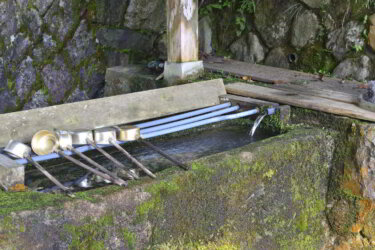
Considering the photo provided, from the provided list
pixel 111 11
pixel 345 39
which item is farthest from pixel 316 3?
pixel 111 11

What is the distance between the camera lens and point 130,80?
4480 millimetres

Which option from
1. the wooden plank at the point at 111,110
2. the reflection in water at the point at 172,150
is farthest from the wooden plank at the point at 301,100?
the reflection in water at the point at 172,150

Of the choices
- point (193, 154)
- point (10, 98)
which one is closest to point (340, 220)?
point (193, 154)

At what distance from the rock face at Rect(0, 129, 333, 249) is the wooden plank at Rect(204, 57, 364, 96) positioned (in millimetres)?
765

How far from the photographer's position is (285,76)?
4039 millimetres

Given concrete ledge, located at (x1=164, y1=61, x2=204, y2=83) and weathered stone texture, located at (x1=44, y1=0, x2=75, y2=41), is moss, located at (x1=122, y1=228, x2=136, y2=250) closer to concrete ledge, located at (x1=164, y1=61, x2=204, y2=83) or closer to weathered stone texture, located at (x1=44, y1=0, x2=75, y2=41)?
concrete ledge, located at (x1=164, y1=61, x2=204, y2=83)

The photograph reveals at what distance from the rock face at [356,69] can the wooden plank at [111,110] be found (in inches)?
45.3

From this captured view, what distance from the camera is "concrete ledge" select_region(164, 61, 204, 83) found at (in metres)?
4.09

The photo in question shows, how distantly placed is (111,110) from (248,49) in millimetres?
2115

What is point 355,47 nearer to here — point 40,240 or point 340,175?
point 340,175

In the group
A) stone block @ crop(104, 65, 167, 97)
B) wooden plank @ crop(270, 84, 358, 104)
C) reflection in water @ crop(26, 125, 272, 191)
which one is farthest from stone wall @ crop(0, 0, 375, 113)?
reflection in water @ crop(26, 125, 272, 191)

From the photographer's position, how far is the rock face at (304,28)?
14.2 ft

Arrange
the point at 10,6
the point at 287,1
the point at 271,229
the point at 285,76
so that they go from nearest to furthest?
the point at 271,229 → the point at 285,76 → the point at 287,1 → the point at 10,6

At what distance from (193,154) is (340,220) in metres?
1.02
